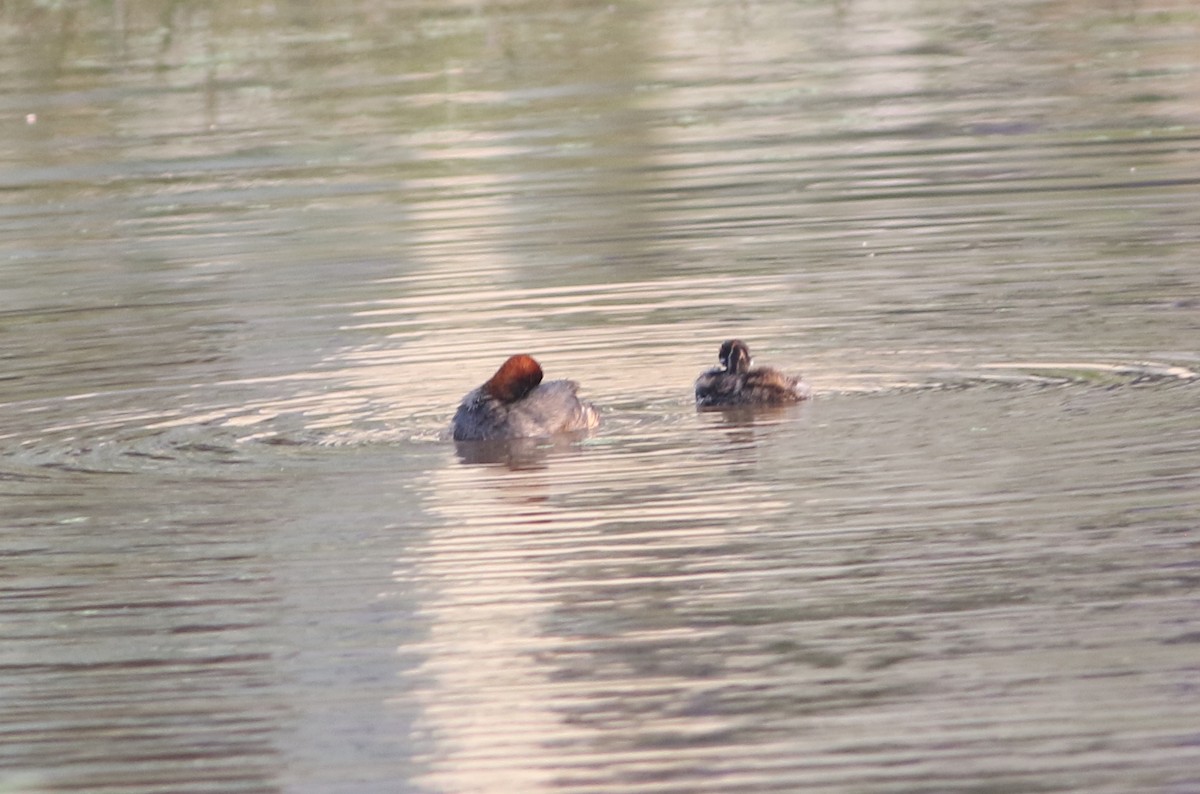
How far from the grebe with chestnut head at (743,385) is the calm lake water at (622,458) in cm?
15

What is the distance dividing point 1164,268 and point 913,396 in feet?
10.8

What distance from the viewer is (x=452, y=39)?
30984 millimetres

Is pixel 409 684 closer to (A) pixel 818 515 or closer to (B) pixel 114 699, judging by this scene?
(B) pixel 114 699

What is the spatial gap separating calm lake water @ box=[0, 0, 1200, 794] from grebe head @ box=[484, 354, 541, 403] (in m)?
0.35

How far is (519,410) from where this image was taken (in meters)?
11.6

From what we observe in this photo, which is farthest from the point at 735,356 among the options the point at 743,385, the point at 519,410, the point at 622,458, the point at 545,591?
the point at 545,591

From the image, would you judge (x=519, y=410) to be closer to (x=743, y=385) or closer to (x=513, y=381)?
(x=513, y=381)

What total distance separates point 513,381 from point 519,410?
133 mm

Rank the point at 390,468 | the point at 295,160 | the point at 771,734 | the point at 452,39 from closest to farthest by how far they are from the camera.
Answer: the point at 771,734 < the point at 390,468 < the point at 295,160 < the point at 452,39

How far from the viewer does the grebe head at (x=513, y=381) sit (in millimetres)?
11555

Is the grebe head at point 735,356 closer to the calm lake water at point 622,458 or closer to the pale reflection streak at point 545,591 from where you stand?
the calm lake water at point 622,458

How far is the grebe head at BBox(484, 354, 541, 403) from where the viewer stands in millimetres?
11555

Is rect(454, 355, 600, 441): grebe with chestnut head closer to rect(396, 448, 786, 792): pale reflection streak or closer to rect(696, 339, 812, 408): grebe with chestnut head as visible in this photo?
rect(396, 448, 786, 792): pale reflection streak

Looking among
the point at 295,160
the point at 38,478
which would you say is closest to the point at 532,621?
the point at 38,478
